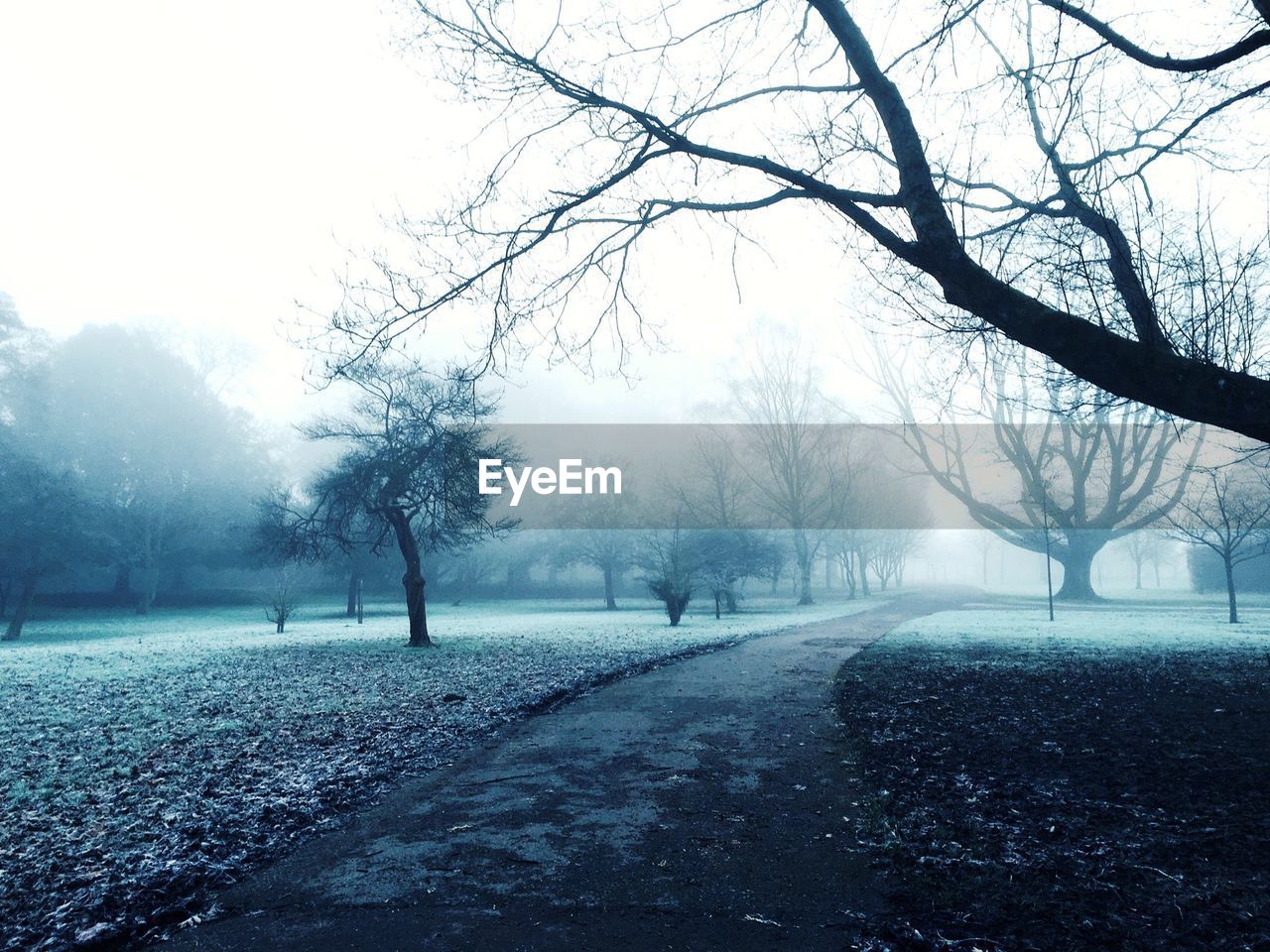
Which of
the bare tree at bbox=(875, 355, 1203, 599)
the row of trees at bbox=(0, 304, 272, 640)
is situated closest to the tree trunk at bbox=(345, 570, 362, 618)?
the row of trees at bbox=(0, 304, 272, 640)

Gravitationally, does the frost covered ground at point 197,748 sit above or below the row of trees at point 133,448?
below

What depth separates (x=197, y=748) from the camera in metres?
7.20

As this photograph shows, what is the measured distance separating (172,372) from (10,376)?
787 centimetres

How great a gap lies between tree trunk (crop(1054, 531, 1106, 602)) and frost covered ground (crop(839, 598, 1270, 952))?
34090 millimetres

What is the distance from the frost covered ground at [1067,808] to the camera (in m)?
3.29

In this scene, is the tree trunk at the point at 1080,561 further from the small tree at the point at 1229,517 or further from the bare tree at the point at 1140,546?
the bare tree at the point at 1140,546

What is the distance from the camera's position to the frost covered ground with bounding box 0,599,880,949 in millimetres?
3986

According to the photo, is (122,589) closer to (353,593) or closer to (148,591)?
(148,591)

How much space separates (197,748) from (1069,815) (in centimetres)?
741

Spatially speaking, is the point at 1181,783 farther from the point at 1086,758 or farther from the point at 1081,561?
the point at 1081,561

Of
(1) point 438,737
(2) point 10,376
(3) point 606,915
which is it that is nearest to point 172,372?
(2) point 10,376

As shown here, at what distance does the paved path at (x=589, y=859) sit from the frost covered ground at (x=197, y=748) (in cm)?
51

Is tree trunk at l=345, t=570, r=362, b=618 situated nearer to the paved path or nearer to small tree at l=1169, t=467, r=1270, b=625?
the paved path
